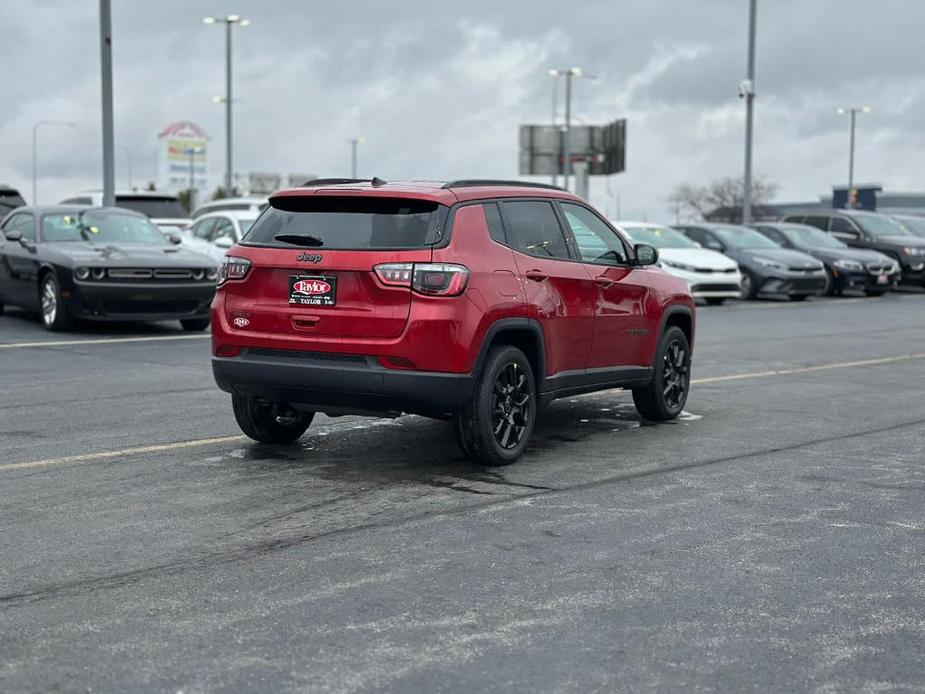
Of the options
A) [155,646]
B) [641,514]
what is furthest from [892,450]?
[155,646]

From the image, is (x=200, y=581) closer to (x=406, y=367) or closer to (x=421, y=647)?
(x=421, y=647)

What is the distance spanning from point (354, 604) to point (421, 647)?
0.55 m

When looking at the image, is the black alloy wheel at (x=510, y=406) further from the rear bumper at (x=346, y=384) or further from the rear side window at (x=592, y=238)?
the rear side window at (x=592, y=238)

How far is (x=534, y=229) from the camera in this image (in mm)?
8516

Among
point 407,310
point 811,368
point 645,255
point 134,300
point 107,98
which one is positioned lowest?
point 811,368

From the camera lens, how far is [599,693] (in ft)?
13.7

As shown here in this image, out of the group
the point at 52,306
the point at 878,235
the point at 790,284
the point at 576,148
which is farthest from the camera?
the point at 576,148

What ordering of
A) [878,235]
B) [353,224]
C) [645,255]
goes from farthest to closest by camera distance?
[878,235], [645,255], [353,224]

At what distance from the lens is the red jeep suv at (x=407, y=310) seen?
7500mm

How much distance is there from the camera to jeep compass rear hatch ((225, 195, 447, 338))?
753 centimetres

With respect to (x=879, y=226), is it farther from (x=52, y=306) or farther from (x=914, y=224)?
(x=52, y=306)

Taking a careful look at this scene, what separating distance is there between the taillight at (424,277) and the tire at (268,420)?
57.2 inches

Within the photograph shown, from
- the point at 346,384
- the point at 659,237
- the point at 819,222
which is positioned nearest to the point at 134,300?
the point at 346,384

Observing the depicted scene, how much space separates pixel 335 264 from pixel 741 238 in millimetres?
22447
